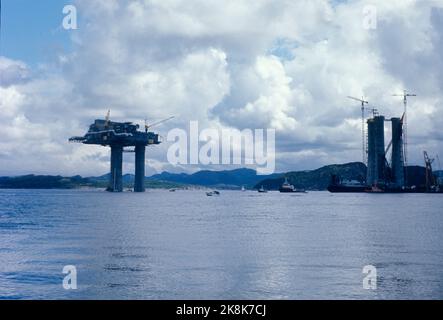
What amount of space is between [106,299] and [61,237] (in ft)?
117

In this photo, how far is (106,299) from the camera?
1250 inches

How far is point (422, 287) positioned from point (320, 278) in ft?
21.0

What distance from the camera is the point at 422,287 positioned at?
1351 inches

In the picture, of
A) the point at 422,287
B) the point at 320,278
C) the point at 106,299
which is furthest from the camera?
the point at 320,278

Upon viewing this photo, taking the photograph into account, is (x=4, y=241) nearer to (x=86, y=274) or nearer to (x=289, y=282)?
(x=86, y=274)
